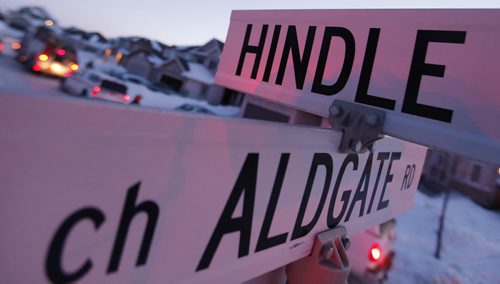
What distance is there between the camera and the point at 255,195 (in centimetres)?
125

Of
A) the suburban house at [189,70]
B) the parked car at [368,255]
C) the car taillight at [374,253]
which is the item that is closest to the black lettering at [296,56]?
the parked car at [368,255]

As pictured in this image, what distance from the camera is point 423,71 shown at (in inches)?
61.5

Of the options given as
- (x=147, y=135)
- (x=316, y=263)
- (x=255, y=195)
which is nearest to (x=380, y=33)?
(x=255, y=195)

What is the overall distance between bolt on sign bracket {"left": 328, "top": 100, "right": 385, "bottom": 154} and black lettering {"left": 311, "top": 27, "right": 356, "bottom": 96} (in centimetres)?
23

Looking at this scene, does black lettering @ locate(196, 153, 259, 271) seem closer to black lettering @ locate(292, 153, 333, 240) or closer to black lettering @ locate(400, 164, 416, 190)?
black lettering @ locate(292, 153, 333, 240)

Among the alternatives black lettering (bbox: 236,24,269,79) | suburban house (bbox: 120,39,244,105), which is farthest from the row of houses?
black lettering (bbox: 236,24,269,79)

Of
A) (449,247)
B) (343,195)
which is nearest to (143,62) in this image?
(449,247)

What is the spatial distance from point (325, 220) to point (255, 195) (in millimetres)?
605

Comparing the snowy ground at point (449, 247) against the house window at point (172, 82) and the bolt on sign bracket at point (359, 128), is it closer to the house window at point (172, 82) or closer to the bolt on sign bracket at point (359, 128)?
the bolt on sign bracket at point (359, 128)

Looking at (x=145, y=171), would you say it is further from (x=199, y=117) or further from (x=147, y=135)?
(x=199, y=117)

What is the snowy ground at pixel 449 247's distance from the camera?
7.83m

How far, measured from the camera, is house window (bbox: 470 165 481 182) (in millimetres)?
20755

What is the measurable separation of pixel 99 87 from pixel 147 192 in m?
14.2

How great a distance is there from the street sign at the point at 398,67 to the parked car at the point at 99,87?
12565 mm
